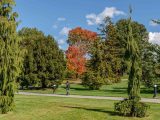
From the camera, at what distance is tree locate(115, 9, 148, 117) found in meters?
22.2

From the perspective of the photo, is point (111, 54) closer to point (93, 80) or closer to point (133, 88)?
point (93, 80)

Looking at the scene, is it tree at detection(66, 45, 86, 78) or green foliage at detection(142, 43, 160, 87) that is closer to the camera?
green foliage at detection(142, 43, 160, 87)

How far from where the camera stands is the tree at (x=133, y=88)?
22234 mm

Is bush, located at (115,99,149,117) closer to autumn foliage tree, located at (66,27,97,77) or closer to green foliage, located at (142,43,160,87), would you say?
green foliage, located at (142,43,160,87)

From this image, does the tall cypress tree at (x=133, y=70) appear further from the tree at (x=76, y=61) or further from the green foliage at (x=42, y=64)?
the tree at (x=76, y=61)

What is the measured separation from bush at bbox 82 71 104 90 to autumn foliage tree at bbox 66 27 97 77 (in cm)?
1653

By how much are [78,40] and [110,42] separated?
638 inches

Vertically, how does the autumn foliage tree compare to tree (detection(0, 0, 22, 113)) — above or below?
above

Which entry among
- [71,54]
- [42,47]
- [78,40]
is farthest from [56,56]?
[78,40]

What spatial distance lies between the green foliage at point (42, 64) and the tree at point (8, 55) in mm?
26800

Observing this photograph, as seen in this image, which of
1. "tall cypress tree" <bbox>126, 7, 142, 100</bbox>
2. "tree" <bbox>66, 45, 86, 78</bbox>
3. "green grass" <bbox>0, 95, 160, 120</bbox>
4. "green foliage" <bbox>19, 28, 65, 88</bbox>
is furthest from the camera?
"tree" <bbox>66, 45, 86, 78</bbox>

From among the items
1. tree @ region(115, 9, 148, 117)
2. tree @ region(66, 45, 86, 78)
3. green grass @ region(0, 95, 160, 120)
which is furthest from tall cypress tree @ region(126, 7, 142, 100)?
tree @ region(66, 45, 86, 78)

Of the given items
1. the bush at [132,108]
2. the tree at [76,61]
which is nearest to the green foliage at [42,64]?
the tree at [76,61]

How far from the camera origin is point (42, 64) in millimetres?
50344
